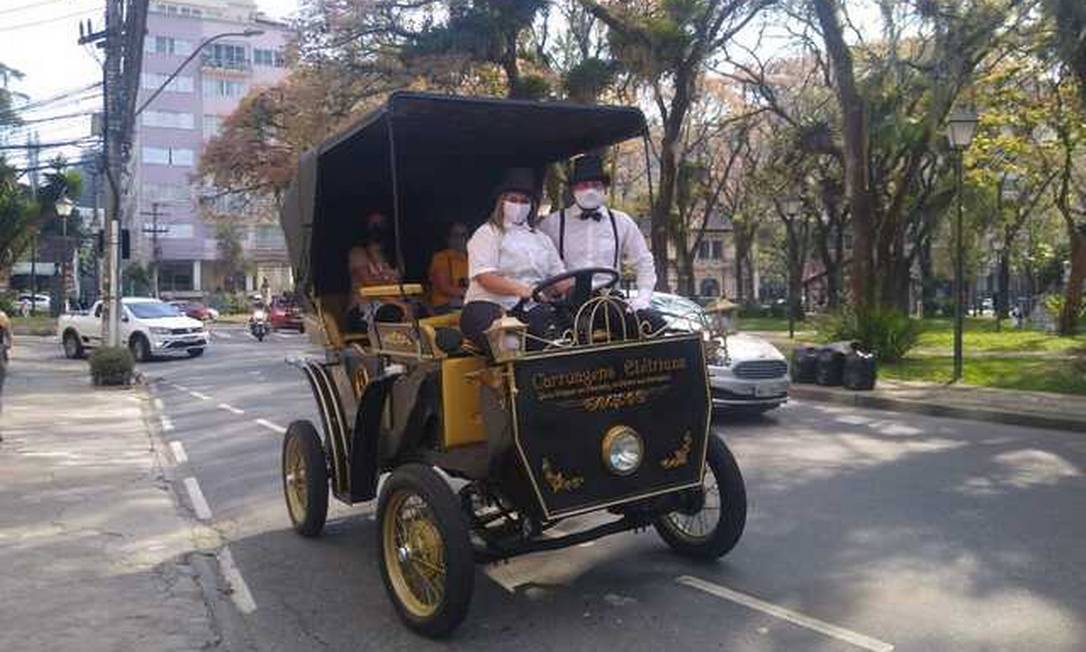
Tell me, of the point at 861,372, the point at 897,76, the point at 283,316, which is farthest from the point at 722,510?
the point at 283,316

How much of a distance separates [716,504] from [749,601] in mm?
735

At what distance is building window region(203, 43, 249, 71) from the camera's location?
243 ft

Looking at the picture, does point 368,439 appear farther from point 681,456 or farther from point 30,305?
point 30,305

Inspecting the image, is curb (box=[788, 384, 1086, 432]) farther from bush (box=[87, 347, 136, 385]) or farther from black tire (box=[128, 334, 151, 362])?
black tire (box=[128, 334, 151, 362])

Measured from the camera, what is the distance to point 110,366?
18.8 metres

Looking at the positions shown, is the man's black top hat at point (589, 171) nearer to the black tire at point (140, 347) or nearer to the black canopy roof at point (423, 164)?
the black canopy roof at point (423, 164)

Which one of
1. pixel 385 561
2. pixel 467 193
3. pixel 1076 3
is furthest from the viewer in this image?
pixel 1076 3

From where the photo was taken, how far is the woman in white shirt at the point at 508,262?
537 cm

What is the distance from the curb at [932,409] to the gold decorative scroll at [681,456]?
28.8 feet

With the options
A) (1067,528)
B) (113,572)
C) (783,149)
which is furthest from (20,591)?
(783,149)

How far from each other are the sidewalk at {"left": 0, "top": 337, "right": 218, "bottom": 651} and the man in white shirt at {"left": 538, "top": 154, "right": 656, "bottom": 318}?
9.48 feet

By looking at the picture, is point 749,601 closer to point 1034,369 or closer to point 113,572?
point 113,572

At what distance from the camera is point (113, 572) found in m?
6.22

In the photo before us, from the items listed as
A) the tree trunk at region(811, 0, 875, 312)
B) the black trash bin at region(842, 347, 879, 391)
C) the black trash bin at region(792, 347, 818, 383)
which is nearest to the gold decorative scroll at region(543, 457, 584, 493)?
the black trash bin at region(842, 347, 879, 391)
